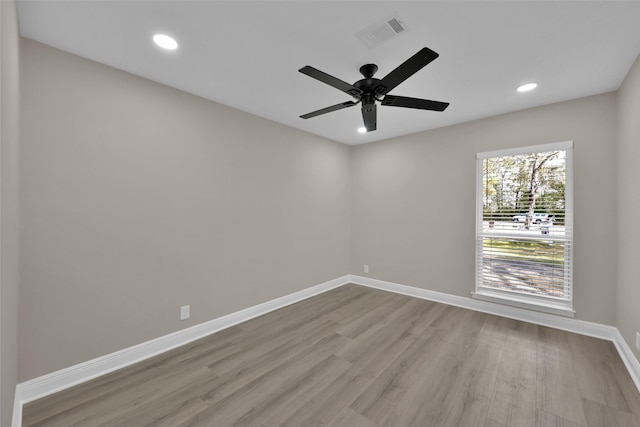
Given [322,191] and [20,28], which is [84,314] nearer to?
[20,28]

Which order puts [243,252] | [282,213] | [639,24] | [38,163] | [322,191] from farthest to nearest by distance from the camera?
1. [322,191]
2. [282,213]
3. [243,252]
4. [38,163]
5. [639,24]

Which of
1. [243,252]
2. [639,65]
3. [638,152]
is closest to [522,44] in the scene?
[639,65]

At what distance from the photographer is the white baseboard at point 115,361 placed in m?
1.85

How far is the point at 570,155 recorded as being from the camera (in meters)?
2.88

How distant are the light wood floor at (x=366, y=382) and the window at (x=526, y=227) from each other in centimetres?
45

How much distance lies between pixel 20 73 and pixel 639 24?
420 cm

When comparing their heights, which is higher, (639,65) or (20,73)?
(639,65)

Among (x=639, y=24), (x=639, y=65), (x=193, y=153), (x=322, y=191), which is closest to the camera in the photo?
(x=639, y=24)

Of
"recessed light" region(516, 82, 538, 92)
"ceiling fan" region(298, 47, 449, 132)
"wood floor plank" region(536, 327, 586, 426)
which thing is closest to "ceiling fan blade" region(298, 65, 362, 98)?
"ceiling fan" region(298, 47, 449, 132)

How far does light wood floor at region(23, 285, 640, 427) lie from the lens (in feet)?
5.66

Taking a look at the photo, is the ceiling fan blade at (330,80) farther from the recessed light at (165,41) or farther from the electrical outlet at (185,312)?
the electrical outlet at (185,312)

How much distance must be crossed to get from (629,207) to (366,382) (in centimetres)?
275

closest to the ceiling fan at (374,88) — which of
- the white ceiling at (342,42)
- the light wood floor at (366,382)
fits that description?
the white ceiling at (342,42)

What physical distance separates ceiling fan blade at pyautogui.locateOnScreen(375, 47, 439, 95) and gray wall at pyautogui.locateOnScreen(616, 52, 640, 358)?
194 centimetres
